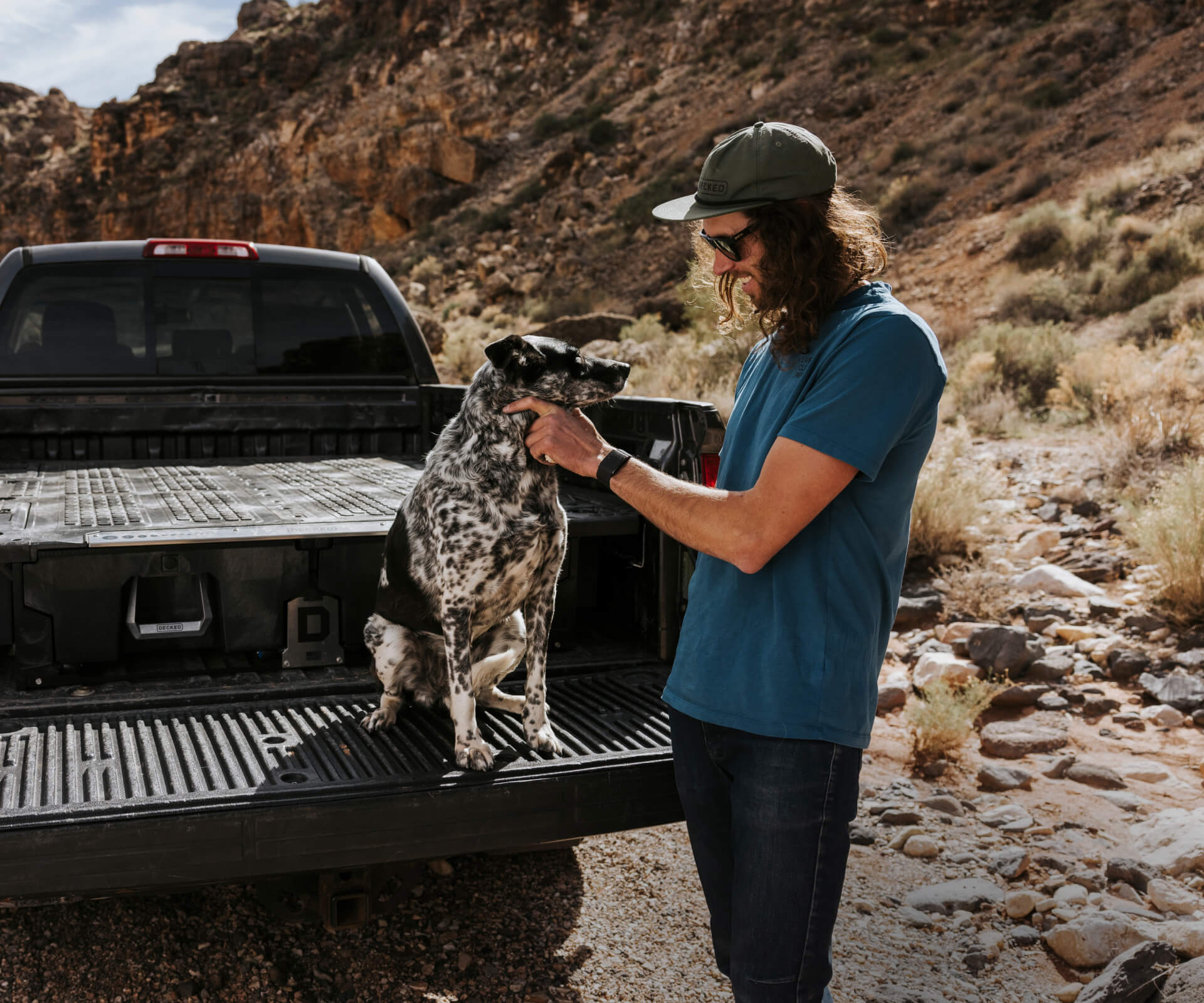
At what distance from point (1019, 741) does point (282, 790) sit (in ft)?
12.8

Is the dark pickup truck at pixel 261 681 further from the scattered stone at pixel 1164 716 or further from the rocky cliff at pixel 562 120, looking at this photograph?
the rocky cliff at pixel 562 120

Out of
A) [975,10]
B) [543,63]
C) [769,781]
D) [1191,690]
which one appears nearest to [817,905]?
[769,781]

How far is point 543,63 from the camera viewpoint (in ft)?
125

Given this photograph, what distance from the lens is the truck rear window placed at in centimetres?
492

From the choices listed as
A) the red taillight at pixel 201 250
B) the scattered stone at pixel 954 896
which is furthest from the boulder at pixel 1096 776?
the red taillight at pixel 201 250

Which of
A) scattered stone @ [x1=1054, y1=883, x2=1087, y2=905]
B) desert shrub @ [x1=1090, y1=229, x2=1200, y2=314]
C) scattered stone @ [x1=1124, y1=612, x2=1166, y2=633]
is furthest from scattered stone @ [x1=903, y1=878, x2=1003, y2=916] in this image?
desert shrub @ [x1=1090, y1=229, x2=1200, y2=314]

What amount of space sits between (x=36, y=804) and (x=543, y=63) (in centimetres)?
3944

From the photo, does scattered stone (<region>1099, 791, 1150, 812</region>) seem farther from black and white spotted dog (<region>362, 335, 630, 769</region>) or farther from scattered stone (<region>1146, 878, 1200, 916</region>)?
black and white spotted dog (<region>362, 335, 630, 769</region>)

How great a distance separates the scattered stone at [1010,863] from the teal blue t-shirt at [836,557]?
226 centimetres

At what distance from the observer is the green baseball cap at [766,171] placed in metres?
1.94

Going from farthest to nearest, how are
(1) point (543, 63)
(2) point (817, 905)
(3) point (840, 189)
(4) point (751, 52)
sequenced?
(1) point (543, 63) → (4) point (751, 52) → (3) point (840, 189) → (2) point (817, 905)

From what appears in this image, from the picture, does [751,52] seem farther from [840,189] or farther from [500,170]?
[840,189]

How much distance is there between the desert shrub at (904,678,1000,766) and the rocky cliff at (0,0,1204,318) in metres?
12.3

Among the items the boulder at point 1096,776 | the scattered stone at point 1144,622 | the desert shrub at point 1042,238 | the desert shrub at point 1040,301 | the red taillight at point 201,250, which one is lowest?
the boulder at point 1096,776
